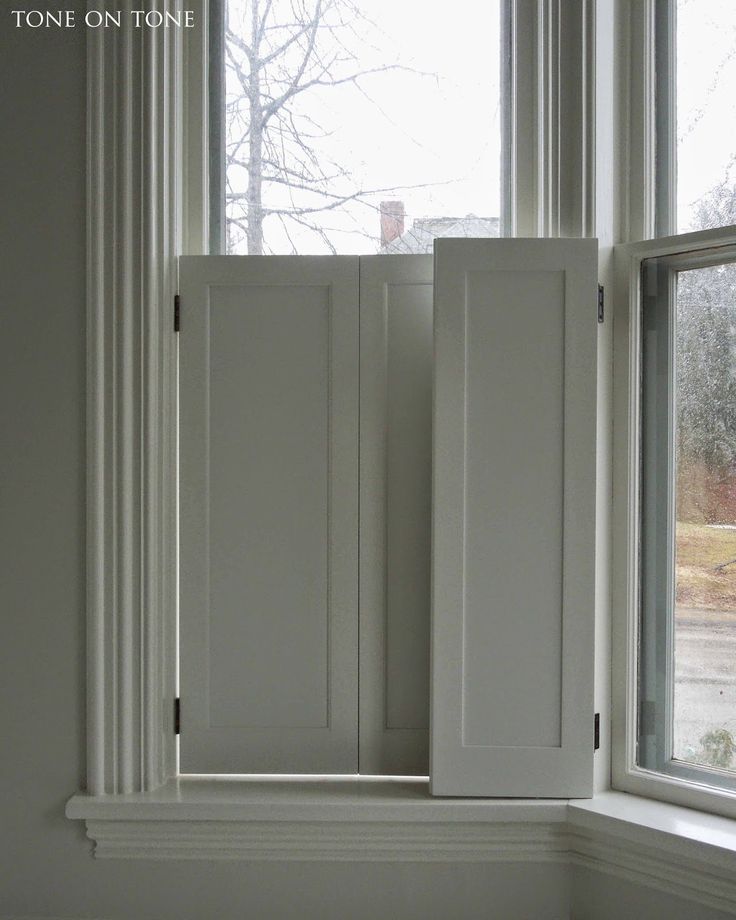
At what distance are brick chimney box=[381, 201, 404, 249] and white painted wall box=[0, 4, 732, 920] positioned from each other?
0.78 metres

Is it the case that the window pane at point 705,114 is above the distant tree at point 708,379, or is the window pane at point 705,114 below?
above

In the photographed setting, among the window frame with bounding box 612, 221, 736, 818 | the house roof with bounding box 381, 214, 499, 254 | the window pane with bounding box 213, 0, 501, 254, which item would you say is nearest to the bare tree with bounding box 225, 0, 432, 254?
the window pane with bounding box 213, 0, 501, 254

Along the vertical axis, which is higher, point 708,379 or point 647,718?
point 708,379

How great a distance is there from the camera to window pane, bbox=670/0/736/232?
1.98 metres

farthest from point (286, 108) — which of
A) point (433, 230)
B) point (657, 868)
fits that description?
point (657, 868)

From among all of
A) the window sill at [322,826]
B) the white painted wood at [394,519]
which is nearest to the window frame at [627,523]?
the window sill at [322,826]

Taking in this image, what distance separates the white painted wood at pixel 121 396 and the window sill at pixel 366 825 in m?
0.11

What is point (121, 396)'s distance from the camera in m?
2.09

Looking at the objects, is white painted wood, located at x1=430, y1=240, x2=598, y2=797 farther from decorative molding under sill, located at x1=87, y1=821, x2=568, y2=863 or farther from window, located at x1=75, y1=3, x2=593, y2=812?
window, located at x1=75, y1=3, x2=593, y2=812

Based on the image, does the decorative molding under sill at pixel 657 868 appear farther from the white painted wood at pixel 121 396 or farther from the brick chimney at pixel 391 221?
the brick chimney at pixel 391 221

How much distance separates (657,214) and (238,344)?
1.12 m

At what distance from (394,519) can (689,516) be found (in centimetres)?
73

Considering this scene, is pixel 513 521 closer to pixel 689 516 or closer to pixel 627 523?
pixel 627 523

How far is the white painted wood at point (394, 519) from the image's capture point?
2156 millimetres
